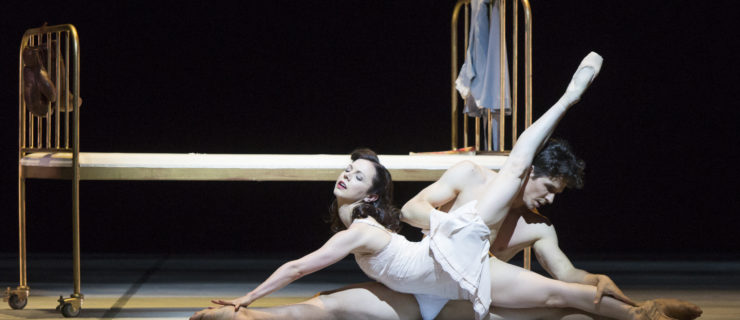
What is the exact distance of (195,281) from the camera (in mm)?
4719

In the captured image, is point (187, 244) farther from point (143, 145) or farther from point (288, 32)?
point (288, 32)

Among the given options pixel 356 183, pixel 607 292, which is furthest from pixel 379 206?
pixel 607 292

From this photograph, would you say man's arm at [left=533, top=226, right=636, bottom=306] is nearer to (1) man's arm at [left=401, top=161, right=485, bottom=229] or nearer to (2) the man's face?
(2) the man's face

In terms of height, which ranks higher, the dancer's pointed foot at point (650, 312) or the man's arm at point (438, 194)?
the man's arm at point (438, 194)

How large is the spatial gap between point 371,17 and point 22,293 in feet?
10.4

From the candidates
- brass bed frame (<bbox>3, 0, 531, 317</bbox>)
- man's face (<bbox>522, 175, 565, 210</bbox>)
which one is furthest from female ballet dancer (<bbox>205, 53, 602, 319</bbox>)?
brass bed frame (<bbox>3, 0, 531, 317</bbox>)

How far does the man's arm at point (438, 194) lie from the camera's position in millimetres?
3076

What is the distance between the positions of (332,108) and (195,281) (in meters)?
1.76

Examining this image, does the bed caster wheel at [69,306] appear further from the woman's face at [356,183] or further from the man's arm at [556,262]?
the man's arm at [556,262]

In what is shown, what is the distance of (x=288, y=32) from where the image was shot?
5.86 metres

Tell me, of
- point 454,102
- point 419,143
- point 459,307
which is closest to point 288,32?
point 419,143

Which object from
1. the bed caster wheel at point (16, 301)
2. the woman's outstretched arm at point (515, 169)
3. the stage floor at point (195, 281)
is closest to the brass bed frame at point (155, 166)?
the bed caster wheel at point (16, 301)

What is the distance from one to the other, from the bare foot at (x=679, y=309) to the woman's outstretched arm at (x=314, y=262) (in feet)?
3.26

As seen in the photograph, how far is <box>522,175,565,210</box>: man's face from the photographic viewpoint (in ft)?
10.3
